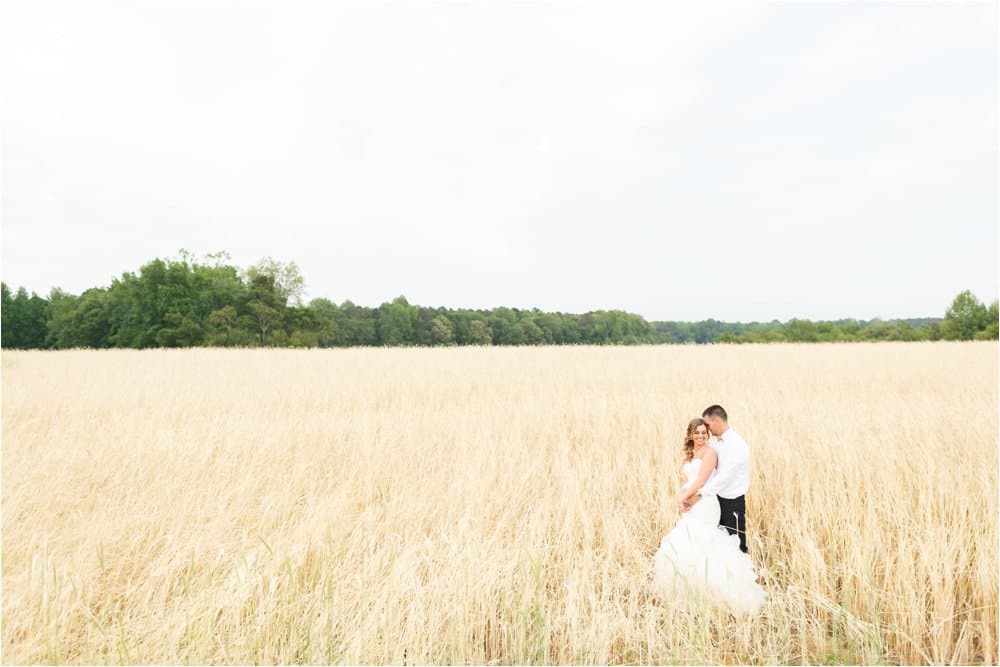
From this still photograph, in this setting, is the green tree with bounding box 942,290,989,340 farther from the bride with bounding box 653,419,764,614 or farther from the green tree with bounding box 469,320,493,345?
the bride with bounding box 653,419,764,614

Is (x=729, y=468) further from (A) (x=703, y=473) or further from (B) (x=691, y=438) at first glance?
(B) (x=691, y=438)

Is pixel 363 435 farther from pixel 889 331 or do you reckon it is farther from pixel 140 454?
pixel 889 331

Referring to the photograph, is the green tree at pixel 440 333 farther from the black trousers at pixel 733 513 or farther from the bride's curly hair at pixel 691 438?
the bride's curly hair at pixel 691 438

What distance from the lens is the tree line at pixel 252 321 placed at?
136ft

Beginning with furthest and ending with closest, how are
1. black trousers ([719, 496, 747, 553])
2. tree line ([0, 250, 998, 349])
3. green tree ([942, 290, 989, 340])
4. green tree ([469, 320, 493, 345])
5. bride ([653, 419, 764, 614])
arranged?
green tree ([469, 320, 493, 345]) → green tree ([942, 290, 989, 340]) → tree line ([0, 250, 998, 349]) → black trousers ([719, 496, 747, 553]) → bride ([653, 419, 764, 614])

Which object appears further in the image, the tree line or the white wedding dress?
the tree line

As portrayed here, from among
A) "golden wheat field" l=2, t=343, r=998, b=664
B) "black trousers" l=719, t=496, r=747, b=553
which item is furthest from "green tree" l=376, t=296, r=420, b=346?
"black trousers" l=719, t=496, r=747, b=553

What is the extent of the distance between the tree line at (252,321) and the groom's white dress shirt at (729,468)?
30.7m

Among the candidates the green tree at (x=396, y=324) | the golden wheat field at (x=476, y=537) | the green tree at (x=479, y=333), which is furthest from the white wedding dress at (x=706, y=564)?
the green tree at (x=479, y=333)

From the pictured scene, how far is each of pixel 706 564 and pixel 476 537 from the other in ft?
4.79

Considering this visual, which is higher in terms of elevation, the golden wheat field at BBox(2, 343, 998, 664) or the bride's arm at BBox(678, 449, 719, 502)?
the bride's arm at BBox(678, 449, 719, 502)

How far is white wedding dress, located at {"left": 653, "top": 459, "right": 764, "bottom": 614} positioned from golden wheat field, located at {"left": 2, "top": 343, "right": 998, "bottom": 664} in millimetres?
104

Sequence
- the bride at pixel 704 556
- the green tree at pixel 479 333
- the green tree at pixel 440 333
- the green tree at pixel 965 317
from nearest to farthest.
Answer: the bride at pixel 704 556 → the green tree at pixel 965 317 → the green tree at pixel 440 333 → the green tree at pixel 479 333

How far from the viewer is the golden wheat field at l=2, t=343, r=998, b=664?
103 inches
